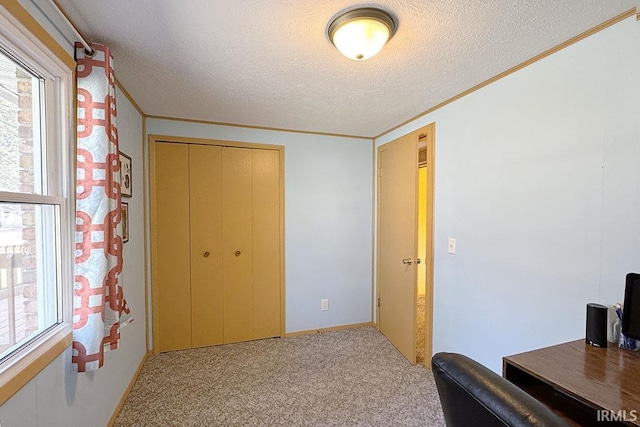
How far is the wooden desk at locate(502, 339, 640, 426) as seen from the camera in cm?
85

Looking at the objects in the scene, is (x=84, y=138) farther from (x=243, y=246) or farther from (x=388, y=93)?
(x=388, y=93)

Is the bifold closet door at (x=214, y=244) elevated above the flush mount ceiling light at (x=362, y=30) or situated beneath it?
situated beneath

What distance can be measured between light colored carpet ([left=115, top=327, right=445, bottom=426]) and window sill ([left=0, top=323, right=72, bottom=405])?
38.4 inches

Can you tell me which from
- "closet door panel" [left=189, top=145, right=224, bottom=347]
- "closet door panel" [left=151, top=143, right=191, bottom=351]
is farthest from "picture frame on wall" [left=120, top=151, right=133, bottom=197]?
"closet door panel" [left=189, top=145, right=224, bottom=347]

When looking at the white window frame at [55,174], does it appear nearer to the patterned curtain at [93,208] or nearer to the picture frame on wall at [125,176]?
the patterned curtain at [93,208]

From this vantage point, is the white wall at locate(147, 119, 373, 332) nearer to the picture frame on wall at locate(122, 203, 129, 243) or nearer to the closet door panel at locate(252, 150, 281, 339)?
the closet door panel at locate(252, 150, 281, 339)

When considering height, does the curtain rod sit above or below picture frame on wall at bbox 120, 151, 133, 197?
above

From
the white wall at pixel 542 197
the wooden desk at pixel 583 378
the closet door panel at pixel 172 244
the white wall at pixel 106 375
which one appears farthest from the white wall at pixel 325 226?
the wooden desk at pixel 583 378

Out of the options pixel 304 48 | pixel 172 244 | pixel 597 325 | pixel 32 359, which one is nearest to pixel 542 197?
pixel 597 325

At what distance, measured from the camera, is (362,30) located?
4.08 feet

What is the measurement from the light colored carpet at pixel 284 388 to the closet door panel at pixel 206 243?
10.3 inches

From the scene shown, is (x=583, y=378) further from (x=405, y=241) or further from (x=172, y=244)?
(x=172, y=244)

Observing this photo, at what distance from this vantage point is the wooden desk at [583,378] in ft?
2.79

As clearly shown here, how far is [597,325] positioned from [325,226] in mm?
2277
